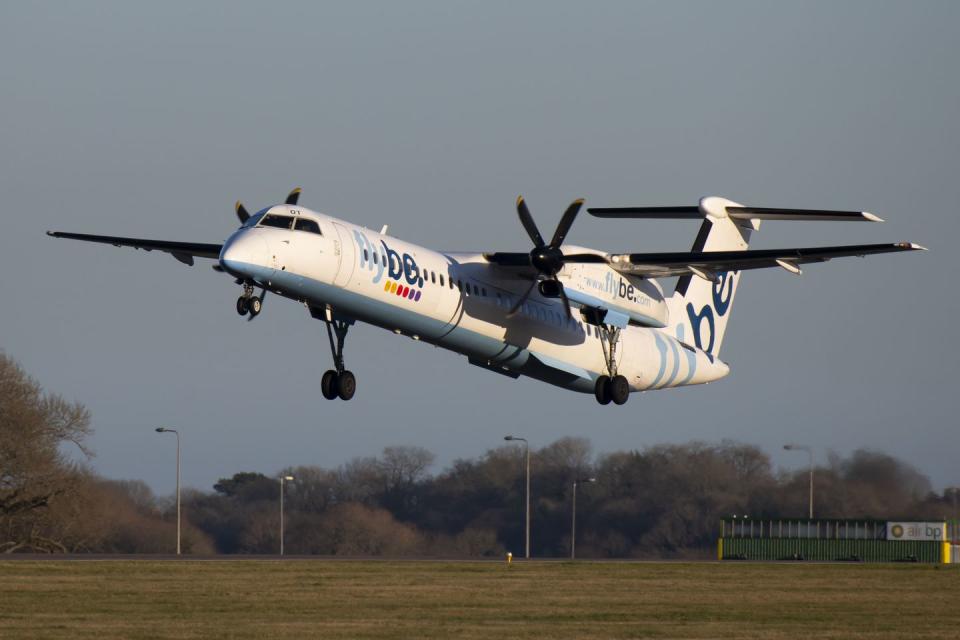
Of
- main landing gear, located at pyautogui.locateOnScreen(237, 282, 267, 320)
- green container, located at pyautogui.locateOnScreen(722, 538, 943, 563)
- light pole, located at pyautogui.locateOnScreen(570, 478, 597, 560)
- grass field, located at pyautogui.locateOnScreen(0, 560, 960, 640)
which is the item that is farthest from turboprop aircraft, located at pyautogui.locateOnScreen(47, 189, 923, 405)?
light pole, located at pyautogui.locateOnScreen(570, 478, 597, 560)

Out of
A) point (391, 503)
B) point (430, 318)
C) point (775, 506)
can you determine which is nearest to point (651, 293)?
point (430, 318)

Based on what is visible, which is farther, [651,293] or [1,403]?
[1,403]

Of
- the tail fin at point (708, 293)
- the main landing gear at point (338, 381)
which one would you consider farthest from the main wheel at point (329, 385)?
the tail fin at point (708, 293)

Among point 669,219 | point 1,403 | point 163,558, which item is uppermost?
point 669,219

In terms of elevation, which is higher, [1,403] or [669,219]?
[669,219]

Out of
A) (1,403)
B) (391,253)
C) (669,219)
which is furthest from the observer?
(1,403)

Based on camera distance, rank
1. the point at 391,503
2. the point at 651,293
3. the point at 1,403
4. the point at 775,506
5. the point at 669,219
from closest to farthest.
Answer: the point at 651,293 < the point at 669,219 < the point at 1,403 < the point at 775,506 < the point at 391,503

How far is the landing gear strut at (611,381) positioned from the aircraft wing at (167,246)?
10.4 meters

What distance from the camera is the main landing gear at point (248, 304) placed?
32719 millimetres

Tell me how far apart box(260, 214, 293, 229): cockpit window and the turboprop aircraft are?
2cm

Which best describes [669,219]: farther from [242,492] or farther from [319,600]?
[242,492]

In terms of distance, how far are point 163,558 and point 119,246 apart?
18.9 m

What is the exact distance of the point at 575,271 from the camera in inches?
1555

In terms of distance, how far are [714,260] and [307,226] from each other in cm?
1163
